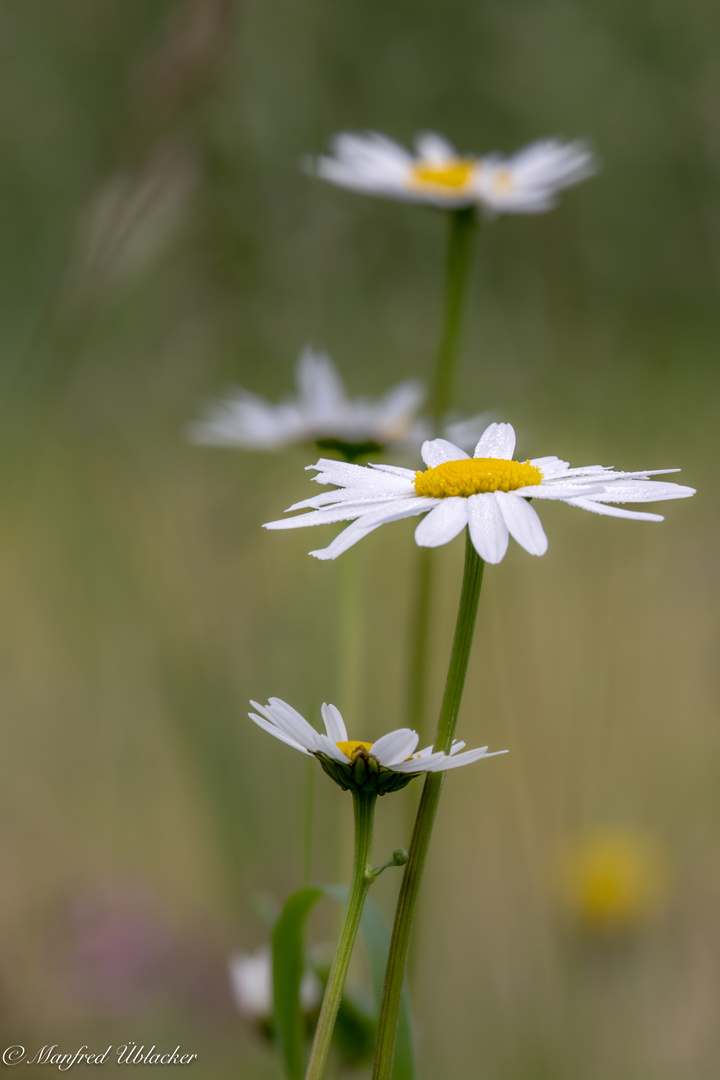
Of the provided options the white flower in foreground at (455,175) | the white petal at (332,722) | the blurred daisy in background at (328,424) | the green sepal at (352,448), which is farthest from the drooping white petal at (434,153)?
the white petal at (332,722)

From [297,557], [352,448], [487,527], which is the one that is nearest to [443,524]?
[487,527]

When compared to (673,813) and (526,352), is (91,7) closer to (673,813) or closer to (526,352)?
(526,352)

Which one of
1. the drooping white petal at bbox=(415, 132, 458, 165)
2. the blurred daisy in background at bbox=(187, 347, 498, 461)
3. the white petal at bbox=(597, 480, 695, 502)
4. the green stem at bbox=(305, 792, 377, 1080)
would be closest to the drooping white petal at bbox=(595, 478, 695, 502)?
the white petal at bbox=(597, 480, 695, 502)

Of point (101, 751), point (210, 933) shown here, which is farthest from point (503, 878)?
point (101, 751)

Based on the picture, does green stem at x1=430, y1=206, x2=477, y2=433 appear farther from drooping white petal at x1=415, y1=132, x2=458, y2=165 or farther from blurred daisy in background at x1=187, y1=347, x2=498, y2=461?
drooping white petal at x1=415, y1=132, x2=458, y2=165

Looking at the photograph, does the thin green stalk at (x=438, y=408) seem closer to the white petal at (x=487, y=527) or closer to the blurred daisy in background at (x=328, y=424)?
the blurred daisy in background at (x=328, y=424)
